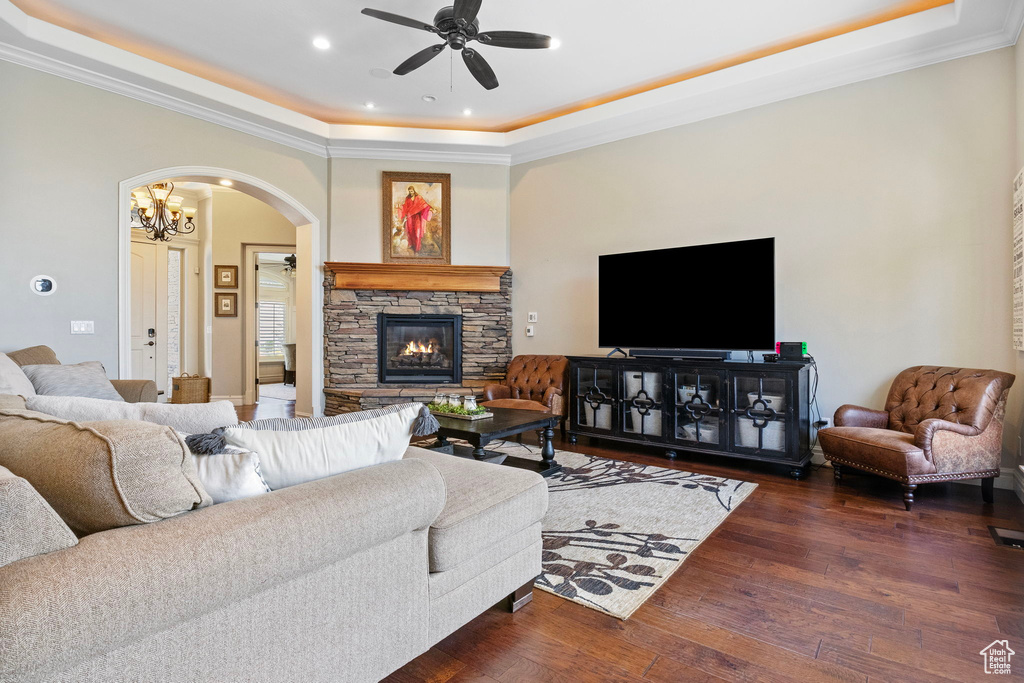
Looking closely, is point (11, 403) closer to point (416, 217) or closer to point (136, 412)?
point (136, 412)

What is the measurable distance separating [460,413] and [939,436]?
299cm

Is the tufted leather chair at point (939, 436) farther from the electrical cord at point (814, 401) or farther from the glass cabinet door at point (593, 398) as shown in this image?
the glass cabinet door at point (593, 398)

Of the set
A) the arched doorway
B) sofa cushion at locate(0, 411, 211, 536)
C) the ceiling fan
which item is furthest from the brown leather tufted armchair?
sofa cushion at locate(0, 411, 211, 536)

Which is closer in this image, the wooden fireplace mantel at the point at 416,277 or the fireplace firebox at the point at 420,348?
the wooden fireplace mantel at the point at 416,277

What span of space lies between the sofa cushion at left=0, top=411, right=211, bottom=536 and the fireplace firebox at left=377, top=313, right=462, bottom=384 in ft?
16.2

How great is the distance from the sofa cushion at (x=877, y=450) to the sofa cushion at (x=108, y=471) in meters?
3.67

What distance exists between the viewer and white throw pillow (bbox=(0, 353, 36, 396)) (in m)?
2.98

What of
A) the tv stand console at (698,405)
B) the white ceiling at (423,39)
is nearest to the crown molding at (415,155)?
the white ceiling at (423,39)

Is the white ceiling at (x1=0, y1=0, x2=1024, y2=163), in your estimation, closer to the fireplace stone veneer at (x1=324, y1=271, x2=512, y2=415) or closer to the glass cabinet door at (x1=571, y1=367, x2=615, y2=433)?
the fireplace stone veneer at (x1=324, y1=271, x2=512, y2=415)

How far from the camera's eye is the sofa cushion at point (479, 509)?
1.67 metres

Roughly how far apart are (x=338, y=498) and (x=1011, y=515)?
3.81 meters

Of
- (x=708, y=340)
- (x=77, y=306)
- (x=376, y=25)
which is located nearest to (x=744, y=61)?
(x=708, y=340)

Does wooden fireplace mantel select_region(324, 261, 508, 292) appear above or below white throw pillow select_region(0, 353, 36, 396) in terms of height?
above

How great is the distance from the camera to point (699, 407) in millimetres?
4348
